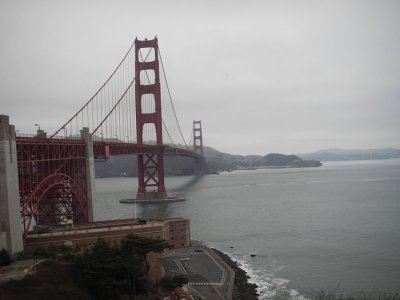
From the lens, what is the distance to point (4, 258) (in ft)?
48.8

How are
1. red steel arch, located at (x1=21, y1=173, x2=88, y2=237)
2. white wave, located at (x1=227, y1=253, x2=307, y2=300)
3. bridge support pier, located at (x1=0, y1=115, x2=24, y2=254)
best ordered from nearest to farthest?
bridge support pier, located at (x1=0, y1=115, x2=24, y2=254) → white wave, located at (x1=227, y1=253, x2=307, y2=300) → red steel arch, located at (x1=21, y1=173, x2=88, y2=237)

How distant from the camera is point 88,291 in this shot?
13.4m

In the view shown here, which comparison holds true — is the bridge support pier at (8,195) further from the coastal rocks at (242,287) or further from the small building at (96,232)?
the coastal rocks at (242,287)

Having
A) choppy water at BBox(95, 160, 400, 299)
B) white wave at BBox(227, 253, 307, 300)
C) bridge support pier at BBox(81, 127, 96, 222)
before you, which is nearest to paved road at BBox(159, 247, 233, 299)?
white wave at BBox(227, 253, 307, 300)

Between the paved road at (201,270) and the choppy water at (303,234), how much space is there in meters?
1.73

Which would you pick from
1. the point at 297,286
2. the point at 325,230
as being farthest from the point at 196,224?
the point at 297,286

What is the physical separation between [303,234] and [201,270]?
12486mm

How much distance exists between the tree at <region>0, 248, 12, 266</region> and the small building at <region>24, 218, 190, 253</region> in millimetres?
2010

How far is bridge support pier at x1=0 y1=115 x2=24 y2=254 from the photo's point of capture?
15.7 m

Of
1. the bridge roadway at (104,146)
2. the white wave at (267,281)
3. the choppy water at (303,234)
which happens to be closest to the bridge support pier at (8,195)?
the bridge roadway at (104,146)

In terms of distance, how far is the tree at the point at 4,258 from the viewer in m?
Answer: 14.8

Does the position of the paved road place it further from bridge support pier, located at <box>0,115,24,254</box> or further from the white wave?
bridge support pier, located at <box>0,115,24,254</box>

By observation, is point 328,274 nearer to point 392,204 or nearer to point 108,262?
point 108,262

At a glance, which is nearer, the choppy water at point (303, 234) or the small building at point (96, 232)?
the small building at point (96, 232)
